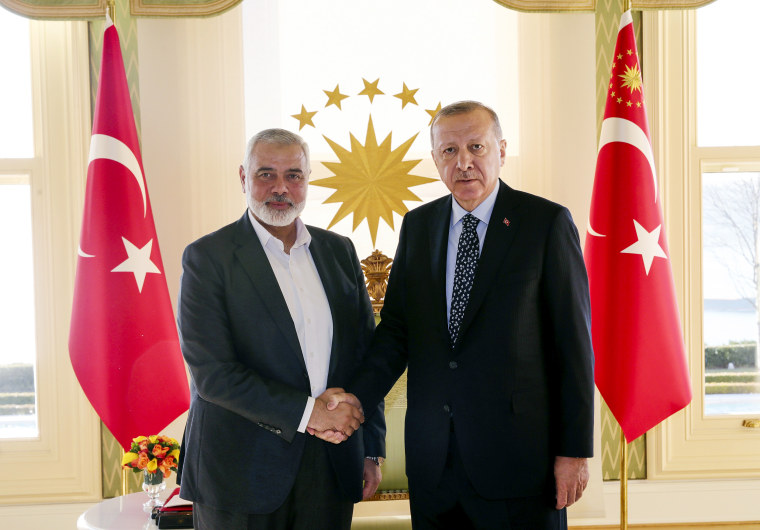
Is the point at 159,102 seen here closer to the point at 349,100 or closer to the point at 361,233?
the point at 349,100

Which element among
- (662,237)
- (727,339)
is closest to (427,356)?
(662,237)

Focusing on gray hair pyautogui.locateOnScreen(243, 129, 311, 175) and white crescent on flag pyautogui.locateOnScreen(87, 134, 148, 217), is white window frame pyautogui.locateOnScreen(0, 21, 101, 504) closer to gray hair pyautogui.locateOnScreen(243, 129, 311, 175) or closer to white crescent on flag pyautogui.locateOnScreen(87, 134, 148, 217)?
white crescent on flag pyautogui.locateOnScreen(87, 134, 148, 217)

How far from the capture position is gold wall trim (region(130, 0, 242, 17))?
3.13 meters

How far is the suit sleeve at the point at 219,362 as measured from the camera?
1.67 meters

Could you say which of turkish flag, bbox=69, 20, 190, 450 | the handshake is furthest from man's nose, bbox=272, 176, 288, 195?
turkish flag, bbox=69, 20, 190, 450

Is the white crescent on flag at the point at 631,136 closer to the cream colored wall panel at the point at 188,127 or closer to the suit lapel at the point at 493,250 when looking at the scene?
the suit lapel at the point at 493,250

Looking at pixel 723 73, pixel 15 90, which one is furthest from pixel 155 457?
pixel 723 73

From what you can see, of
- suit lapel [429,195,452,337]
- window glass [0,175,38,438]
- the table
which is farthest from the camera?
window glass [0,175,38,438]

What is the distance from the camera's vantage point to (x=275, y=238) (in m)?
1.88

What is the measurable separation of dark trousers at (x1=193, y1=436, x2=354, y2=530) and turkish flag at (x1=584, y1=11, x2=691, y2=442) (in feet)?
5.41

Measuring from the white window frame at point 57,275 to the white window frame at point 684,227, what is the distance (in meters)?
2.85

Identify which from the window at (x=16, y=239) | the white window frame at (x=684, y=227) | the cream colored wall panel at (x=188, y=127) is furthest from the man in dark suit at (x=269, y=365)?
the white window frame at (x=684, y=227)

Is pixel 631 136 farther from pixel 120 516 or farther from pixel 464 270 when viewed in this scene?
pixel 120 516

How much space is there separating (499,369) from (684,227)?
2.16m
